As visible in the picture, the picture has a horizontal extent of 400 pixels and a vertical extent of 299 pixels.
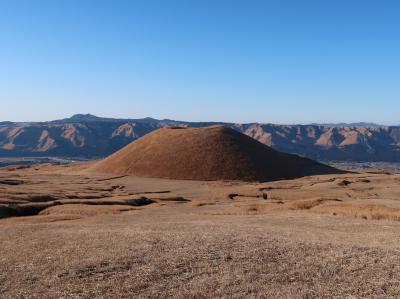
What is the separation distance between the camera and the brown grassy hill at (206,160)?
107 metres

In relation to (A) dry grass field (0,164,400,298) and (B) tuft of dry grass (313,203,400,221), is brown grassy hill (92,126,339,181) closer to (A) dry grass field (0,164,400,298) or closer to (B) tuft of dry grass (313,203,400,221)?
(B) tuft of dry grass (313,203,400,221)

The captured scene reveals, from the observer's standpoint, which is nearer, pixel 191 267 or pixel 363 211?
pixel 191 267

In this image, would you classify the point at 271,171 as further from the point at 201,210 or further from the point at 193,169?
the point at 201,210

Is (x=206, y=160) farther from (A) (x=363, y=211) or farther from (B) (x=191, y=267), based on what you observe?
(B) (x=191, y=267)

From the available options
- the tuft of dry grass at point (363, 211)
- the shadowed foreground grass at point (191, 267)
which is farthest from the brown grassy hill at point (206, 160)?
the shadowed foreground grass at point (191, 267)

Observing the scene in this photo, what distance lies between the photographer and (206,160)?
11269 centimetres

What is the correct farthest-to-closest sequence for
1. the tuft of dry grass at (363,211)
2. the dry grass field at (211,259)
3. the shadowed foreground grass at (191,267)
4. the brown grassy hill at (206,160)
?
the brown grassy hill at (206,160)
the tuft of dry grass at (363,211)
the dry grass field at (211,259)
the shadowed foreground grass at (191,267)

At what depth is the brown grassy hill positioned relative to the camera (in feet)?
350

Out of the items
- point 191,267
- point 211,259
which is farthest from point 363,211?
point 191,267

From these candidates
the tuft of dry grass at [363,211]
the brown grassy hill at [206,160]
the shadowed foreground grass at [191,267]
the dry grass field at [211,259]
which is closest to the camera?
the shadowed foreground grass at [191,267]

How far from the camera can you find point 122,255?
20922 mm

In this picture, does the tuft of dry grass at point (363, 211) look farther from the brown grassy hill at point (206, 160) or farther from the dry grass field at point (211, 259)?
the brown grassy hill at point (206, 160)

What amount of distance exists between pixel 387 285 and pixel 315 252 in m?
4.82

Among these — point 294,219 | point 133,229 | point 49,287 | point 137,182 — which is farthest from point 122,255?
point 137,182
